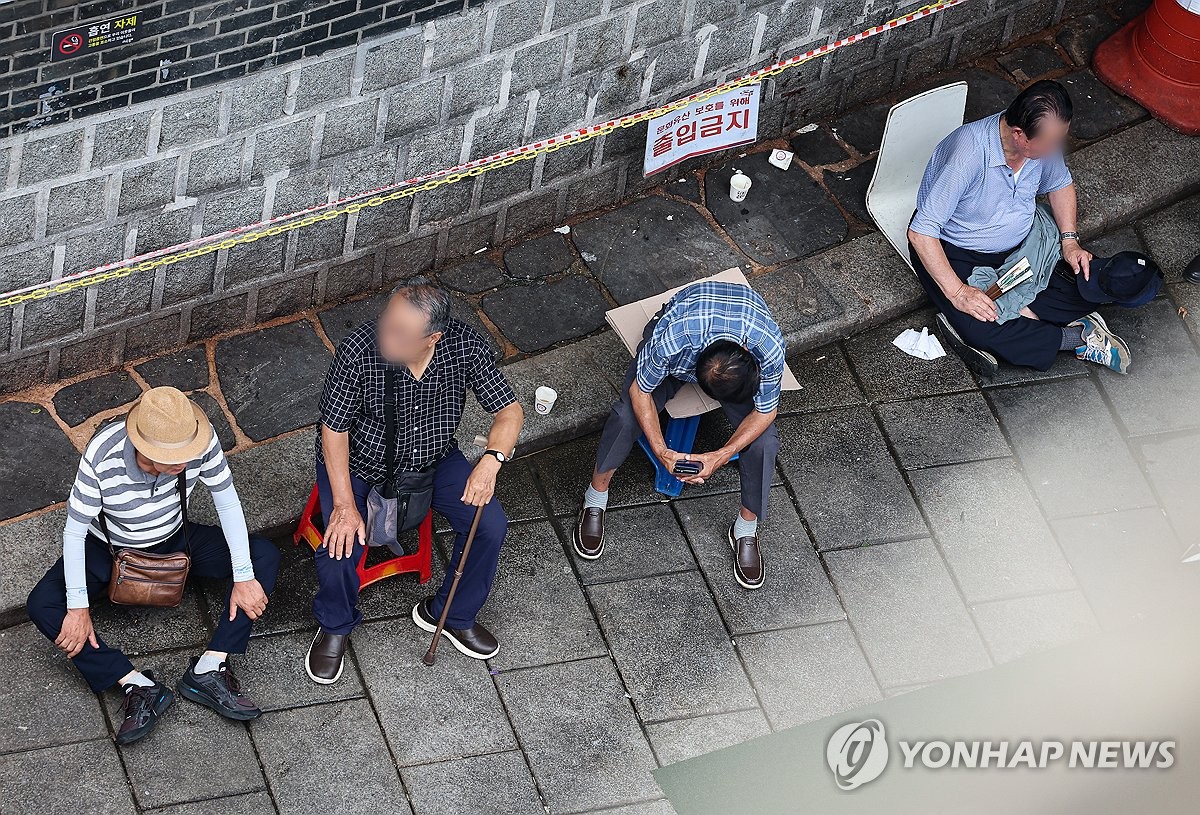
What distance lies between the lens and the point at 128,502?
4.90 m

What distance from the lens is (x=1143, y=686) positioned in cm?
586

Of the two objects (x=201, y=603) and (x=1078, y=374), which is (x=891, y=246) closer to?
(x=1078, y=374)

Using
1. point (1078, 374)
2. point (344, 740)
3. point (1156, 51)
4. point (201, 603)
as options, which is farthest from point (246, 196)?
point (1156, 51)

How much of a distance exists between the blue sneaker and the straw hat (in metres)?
4.16

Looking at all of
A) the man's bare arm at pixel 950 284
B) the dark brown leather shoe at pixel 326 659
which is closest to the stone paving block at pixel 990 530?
the man's bare arm at pixel 950 284

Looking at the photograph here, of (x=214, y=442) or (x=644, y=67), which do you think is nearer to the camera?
(x=214, y=442)

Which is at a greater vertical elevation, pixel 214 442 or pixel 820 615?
pixel 214 442

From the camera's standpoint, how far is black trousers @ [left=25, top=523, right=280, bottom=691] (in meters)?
5.00

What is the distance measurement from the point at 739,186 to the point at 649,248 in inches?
22.6

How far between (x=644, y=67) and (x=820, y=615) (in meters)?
2.60

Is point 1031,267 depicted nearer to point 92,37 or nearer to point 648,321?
point 648,321

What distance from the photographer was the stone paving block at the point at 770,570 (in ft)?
19.3

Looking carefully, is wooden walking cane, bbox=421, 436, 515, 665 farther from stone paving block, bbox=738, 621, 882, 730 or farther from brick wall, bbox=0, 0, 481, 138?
brick wall, bbox=0, 0, 481, 138

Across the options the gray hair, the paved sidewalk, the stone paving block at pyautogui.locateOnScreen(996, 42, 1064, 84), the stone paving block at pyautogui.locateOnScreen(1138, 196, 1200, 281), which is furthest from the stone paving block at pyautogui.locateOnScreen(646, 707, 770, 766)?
the stone paving block at pyautogui.locateOnScreen(996, 42, 1064, 84)
